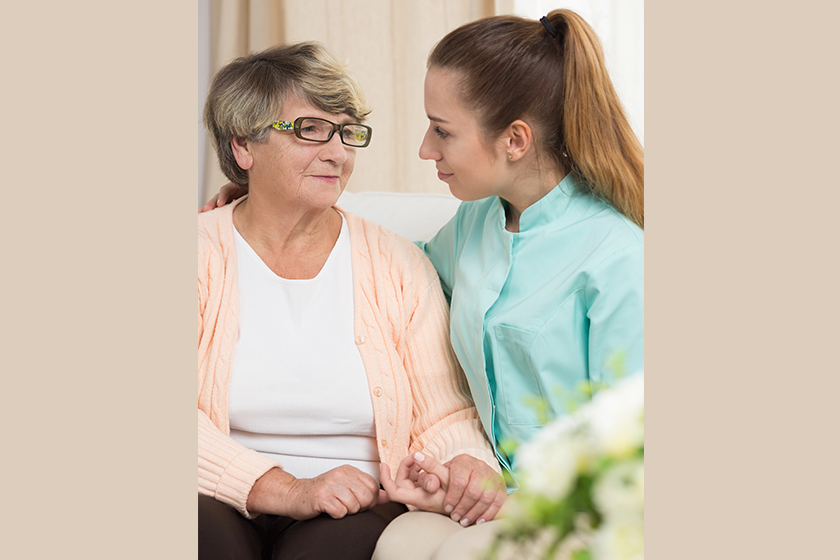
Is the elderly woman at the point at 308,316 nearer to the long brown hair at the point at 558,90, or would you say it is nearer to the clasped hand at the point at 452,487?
the clasped hand at the point at 452,487

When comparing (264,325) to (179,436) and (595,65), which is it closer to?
(179,436)

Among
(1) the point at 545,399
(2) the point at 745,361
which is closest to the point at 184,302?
(2) the point at 745,361

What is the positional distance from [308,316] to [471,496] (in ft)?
1.58

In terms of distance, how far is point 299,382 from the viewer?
1.30 m

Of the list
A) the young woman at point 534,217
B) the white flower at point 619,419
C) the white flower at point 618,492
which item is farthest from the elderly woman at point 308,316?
the white flower at point 618,492

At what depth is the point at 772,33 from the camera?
0.65 m

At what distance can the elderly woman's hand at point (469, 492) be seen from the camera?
112 cm

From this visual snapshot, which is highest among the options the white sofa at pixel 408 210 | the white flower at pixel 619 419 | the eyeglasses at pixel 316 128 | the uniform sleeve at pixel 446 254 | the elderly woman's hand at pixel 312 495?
the eyeglasses at pixel 316 128

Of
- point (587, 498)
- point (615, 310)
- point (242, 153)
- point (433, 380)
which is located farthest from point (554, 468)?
point (242, 153)

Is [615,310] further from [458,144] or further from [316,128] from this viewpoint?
[316,128]

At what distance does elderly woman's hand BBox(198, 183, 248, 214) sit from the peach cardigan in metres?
0.06

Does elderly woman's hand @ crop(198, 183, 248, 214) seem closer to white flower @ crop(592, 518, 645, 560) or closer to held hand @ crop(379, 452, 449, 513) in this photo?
held hand @ crop(379, 452, 449, 513)

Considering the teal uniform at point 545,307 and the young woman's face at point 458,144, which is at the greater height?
the young woman's face at point 458,144

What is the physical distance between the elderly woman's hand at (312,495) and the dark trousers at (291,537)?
0.07 feet
